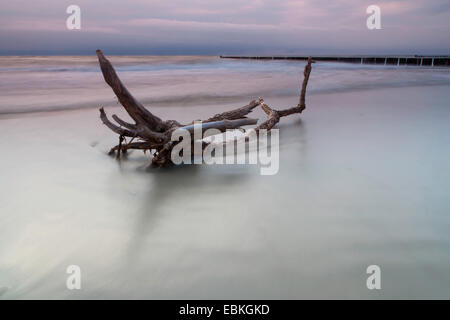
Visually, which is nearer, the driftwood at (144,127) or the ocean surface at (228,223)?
the ocean surface at (228,223)

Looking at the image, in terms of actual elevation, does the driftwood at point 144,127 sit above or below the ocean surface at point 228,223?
above

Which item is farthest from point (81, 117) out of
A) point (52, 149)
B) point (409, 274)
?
point (409, 274)

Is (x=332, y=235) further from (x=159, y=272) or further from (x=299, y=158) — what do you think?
→ (x=299, y=158)

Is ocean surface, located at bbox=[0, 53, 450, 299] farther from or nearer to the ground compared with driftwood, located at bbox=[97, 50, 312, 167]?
nearer to the ground

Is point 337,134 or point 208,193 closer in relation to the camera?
point 208,193

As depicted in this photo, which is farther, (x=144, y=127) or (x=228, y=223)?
(x=144, y=127)

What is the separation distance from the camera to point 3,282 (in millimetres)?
1651

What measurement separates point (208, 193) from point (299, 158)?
1.51m

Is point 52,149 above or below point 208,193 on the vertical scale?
above

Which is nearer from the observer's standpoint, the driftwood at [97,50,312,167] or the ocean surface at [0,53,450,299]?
the ocean surface at [0,53,450,299]

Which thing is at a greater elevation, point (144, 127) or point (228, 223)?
point (144, 127)

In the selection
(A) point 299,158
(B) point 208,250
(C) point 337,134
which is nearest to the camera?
(B) point 208,250

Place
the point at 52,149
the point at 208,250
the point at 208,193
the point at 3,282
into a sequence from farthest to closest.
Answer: the point at 52,149, the point at 208,193, the point at 208,250, the point at 3,282
